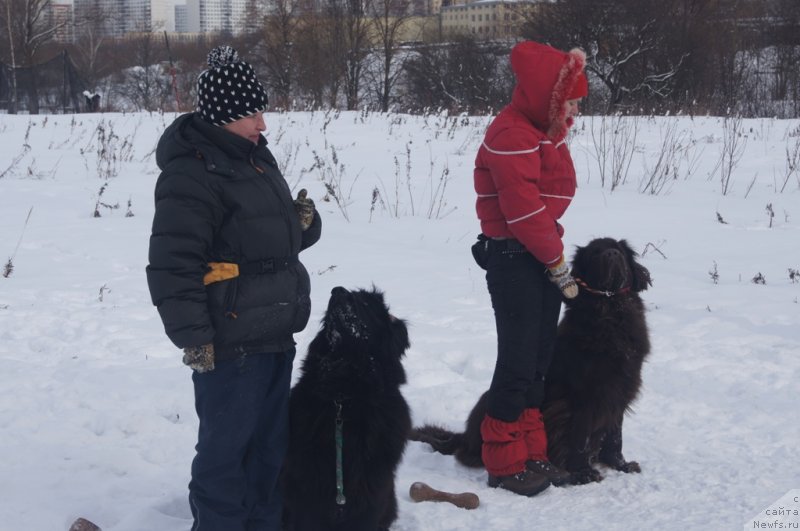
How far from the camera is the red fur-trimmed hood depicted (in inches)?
130

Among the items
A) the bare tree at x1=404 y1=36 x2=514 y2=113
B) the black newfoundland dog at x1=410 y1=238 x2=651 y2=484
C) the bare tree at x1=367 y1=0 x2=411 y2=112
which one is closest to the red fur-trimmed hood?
the black newfoundland dog at x1=410 y1=238 x2=651 y2=484

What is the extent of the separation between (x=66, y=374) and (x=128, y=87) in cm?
3035

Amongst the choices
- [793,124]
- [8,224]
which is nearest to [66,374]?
[8,224]

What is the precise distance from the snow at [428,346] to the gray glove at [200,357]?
0.99 metres

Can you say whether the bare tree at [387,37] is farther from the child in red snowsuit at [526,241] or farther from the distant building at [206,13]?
the distant building at [206,13]

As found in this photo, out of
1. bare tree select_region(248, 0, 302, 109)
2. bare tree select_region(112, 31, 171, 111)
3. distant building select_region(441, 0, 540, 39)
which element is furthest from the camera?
distant building select_region(441, 0, 540, 39)

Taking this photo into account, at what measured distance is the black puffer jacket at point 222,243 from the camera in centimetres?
251

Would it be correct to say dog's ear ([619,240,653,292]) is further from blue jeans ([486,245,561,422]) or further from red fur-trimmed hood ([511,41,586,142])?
red fur-trimmed hood ([511,41,586,142])

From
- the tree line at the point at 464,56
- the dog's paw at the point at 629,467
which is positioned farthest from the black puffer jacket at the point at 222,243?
the tree line at the point at 464,56

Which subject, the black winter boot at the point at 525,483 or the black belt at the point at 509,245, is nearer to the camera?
the black belt at the point at 509,245

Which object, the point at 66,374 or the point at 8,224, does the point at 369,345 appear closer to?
the point at 66,374

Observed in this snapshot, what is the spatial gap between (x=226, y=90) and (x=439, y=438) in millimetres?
2281

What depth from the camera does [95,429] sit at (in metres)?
3.99

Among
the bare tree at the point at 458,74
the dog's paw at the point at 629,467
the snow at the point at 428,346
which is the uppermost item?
the bare tree at the point at 458,74
